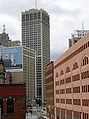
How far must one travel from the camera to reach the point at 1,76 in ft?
332

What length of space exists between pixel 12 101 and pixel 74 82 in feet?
51.0

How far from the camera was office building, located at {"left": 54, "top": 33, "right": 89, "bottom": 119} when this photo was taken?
61.6m

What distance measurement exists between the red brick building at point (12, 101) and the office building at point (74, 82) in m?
11.3

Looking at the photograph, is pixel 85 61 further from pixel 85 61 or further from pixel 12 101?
pixel 12 101

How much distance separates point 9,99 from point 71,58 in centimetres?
1719

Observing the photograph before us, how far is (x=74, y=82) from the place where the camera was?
237 feet

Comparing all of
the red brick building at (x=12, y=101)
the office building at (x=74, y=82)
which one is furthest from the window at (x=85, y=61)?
the red brick building at (x=12, y=101)

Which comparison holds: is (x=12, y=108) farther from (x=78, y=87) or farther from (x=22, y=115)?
(x=78, y=87)

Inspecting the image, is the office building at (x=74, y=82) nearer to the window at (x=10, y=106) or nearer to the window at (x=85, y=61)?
the window at (x=85, y=61)

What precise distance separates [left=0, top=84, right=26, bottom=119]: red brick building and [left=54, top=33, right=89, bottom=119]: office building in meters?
11.3

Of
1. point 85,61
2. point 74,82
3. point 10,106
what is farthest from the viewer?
point 10,106

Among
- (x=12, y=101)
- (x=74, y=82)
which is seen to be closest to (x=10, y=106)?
(x=12, y=101)

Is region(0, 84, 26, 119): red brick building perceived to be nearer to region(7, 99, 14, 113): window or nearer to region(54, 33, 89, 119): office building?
region(7, 99, 14, 113): window

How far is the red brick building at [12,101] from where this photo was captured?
Result: 7619 cm
